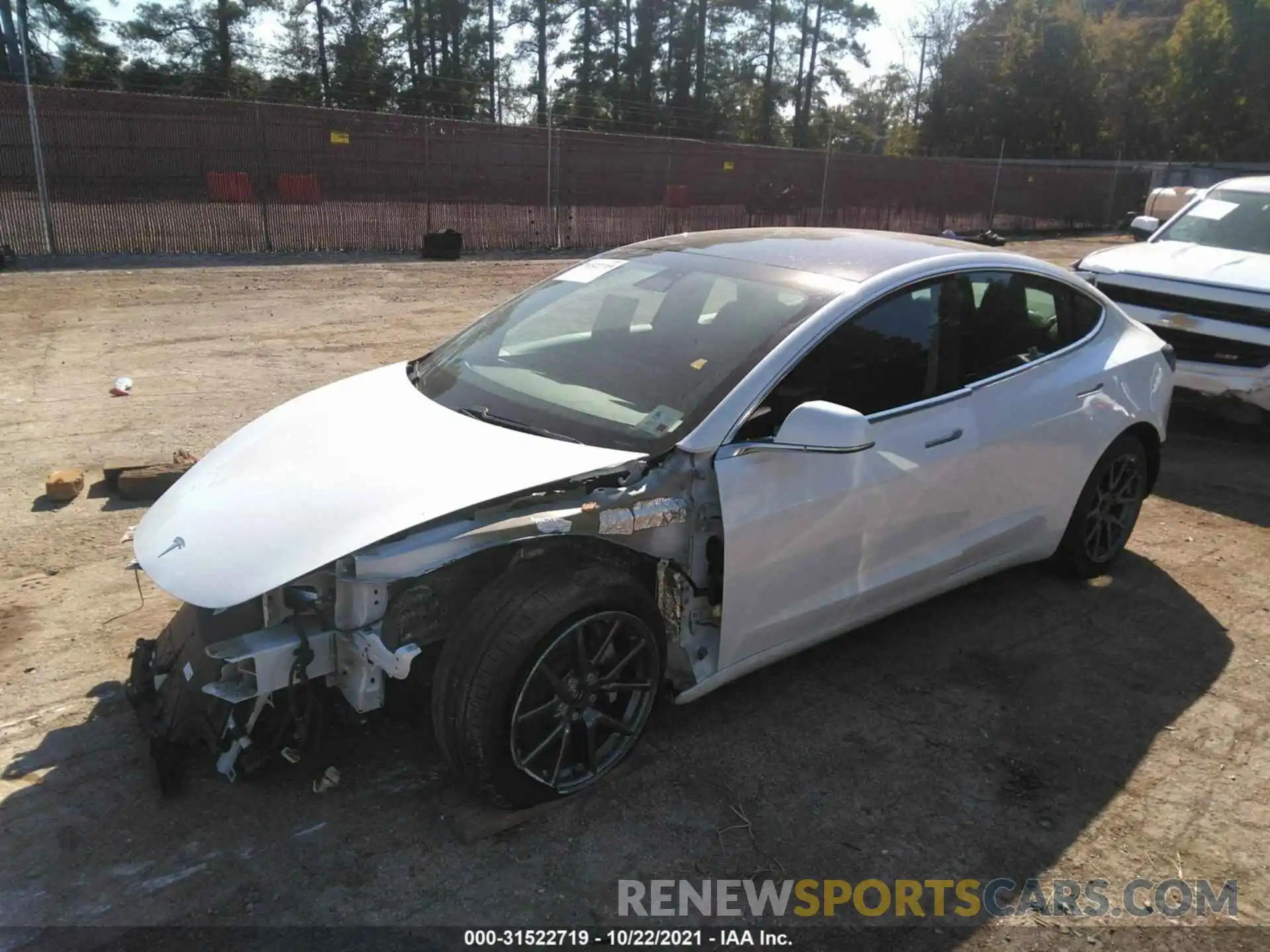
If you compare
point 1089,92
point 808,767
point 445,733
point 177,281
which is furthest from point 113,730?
point 1089,92

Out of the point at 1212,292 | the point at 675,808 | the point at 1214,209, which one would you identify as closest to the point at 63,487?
the point at 675,808

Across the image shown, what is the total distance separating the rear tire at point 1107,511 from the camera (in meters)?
4.60

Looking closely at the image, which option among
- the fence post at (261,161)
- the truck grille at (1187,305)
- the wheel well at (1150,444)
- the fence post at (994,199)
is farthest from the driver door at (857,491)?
the fence post at (994,199)

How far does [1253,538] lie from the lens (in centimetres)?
557

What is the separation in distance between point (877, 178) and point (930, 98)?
33.3m

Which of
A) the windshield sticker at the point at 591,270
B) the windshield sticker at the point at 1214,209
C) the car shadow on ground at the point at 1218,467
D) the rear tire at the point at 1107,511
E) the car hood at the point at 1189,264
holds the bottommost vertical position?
the car shadow on ground at the point at 1218,467

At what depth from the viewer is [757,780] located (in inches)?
128

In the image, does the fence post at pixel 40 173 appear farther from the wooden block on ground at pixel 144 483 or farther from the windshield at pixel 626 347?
the windshield at pixel 626 347

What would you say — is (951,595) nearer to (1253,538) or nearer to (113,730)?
(1253,538)

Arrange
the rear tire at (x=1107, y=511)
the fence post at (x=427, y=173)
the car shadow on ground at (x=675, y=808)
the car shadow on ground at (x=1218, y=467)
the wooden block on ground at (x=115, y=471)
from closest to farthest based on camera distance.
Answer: the car shadow on ground at (x=675, y=808) → the rear tire at (x=1107, y=511) → the wooden block on ground at (x=115, y=471) → the car shadow on ground at (x=1218, y=467) → the fence post at (x=427, y=173)

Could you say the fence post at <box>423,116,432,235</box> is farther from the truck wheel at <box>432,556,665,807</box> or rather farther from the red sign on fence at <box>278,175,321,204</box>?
the truck wheel at <box>432,556,665,807</box>

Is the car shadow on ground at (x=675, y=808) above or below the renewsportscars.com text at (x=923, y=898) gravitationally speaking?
above

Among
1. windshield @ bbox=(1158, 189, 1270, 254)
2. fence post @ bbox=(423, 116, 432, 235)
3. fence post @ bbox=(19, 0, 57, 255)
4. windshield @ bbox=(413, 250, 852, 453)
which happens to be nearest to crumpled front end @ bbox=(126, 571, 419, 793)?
windshield @ bbox=(413, 250, 852, 453)

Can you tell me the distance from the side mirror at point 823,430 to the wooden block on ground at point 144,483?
3669 millimetres
